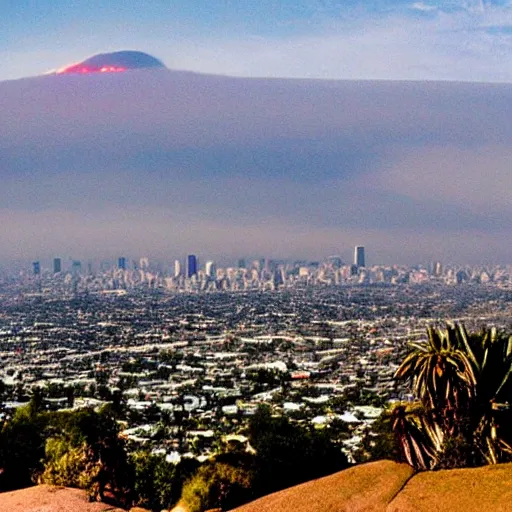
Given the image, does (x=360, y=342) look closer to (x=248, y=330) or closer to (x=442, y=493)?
(x=248, y=330)

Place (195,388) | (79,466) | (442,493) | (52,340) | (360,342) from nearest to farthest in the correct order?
1. (442,493)
2. (79,466)
3. (195,388)
4. (360,342)
5. (52,340)

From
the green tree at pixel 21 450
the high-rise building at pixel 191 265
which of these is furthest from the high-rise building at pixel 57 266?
the green tree at pixel 21 450

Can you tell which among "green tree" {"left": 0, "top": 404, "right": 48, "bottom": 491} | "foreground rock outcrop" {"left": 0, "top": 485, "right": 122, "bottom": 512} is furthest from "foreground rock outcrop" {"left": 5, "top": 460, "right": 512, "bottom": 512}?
"green tree" {"left": 0, "top": 404, "right": 48, "bottom": 491}

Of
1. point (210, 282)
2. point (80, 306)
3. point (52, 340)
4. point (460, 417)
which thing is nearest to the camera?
point (460, 417)

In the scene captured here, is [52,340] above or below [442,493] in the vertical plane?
below

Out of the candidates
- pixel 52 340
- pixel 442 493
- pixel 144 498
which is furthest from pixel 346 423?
pixel 52 340

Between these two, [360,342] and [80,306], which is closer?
[360,342]

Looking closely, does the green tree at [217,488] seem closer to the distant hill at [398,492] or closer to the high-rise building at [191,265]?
the distant hill at [398,492]

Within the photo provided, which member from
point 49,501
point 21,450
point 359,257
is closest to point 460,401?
point 49,501
